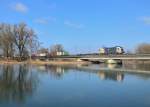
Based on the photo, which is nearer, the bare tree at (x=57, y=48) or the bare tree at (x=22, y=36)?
the bare tree at (x=22, y=36)

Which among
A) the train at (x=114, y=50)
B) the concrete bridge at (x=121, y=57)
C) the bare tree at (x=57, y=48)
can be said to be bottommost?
the concrete bridge at (x=121, y=57)

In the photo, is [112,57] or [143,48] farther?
[143,48]

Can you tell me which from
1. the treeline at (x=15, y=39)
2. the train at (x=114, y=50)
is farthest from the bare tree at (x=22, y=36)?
the train at (x=114, y=50)

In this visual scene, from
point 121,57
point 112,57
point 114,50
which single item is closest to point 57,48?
point 114,50

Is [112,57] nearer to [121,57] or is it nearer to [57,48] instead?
[121,57]

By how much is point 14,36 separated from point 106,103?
84.4 m

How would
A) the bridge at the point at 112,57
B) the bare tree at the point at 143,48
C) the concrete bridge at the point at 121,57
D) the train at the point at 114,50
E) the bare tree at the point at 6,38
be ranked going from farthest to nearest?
1. the bare tree at the point at 143,48
2. the train at the point at 114,50
3. the bare tree at the point at 6,38
4. the bridge at the point at 112,57
5. the concrete bridge at the point at 121,57

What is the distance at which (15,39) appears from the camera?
105250 mm

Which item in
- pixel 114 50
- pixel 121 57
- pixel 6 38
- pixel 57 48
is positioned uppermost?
pixel 6 38

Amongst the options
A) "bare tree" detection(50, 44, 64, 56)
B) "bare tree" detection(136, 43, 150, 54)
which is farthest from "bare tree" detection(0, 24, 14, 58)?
"bare tree" detection(136, 43, 150, 54)

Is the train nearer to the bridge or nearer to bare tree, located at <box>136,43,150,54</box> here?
bare tree, located at <box>136,43,150,54</box>

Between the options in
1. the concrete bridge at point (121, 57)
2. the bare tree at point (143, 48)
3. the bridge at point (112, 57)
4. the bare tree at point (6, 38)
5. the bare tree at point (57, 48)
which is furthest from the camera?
the bare tree at point (57, 48)

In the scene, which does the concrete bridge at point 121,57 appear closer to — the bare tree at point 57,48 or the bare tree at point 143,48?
the bare tree at point 143,48

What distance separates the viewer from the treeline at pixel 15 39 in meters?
104
